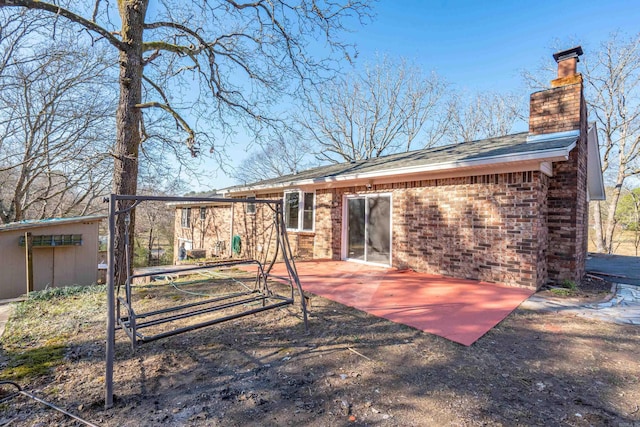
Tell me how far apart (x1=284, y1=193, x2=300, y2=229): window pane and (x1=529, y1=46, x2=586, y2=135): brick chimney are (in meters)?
6.94

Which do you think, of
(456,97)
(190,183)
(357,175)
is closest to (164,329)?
(357,175)

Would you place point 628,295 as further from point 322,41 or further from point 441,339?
point 322,41

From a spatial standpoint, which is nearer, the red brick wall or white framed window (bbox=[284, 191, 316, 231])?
the red brick wall

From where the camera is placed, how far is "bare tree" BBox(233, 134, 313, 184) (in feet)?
86.3

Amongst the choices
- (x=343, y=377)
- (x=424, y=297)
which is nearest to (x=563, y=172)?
(x=424, y=297)

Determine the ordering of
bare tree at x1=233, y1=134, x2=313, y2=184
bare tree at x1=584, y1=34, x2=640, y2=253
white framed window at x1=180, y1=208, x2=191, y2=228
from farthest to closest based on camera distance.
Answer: bare tree at x1=233, y1=134, x2=313, y2=184, white framed window at x1=180, y1=208, x2=191, y2=228, bare tree at x1=584, y1=34, x2=640, y2=253

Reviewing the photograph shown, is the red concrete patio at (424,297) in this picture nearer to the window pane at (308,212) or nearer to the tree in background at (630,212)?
the window pane at (308,212)

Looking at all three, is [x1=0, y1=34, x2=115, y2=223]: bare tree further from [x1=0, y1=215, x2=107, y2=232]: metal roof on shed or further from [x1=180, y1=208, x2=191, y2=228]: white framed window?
[x1=180, y1=208, x2=191, y2=228]: white framed window

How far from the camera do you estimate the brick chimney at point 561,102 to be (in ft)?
20.4

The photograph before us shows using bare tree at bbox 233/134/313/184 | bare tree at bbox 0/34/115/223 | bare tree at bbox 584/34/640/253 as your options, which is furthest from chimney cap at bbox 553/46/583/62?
bare tree at bbox 233/134/313/184

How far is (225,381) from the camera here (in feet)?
8.77

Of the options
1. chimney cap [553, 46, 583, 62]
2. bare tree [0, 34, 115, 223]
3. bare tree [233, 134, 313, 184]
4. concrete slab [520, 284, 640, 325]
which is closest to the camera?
concrete slab [520, 284, 640, 325]

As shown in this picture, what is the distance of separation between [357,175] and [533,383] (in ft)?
19.8

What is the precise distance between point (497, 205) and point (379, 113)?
18709 mm
